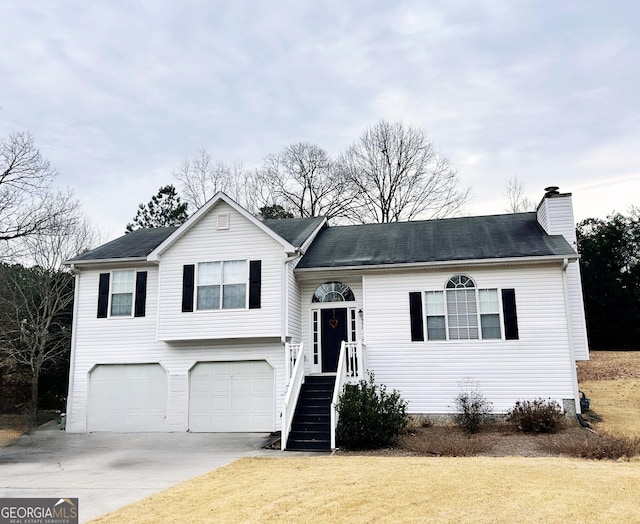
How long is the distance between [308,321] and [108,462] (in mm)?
7336

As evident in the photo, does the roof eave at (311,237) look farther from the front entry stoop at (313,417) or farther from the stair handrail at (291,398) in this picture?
the front entry stoop at (313,417)

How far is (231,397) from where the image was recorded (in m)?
16.7

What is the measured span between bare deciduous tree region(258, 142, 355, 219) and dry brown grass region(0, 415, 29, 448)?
19108 millimetres

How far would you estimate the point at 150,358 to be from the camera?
17.3m

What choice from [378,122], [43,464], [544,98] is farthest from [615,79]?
[378,122]

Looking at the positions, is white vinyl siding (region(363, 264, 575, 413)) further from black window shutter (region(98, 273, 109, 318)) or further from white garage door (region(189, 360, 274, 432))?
black window shutter (region(98, 273, 109, 318))

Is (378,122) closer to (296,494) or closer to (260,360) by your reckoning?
(260,360)

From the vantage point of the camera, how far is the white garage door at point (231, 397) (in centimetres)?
1638

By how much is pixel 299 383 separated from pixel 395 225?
25.7 ft

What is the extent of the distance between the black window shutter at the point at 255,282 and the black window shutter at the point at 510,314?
23.7ft

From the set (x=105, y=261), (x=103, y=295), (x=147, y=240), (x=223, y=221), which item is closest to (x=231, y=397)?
(x=223, y=221)

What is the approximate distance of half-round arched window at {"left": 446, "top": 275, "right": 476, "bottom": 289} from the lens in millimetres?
15773

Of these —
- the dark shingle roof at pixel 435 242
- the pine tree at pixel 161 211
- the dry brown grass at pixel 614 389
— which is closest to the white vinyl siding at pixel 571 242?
the dark shingle roof at pixel 435 242

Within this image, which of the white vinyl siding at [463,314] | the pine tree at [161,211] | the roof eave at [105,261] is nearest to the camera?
the white vinyl siding at [463,314]
